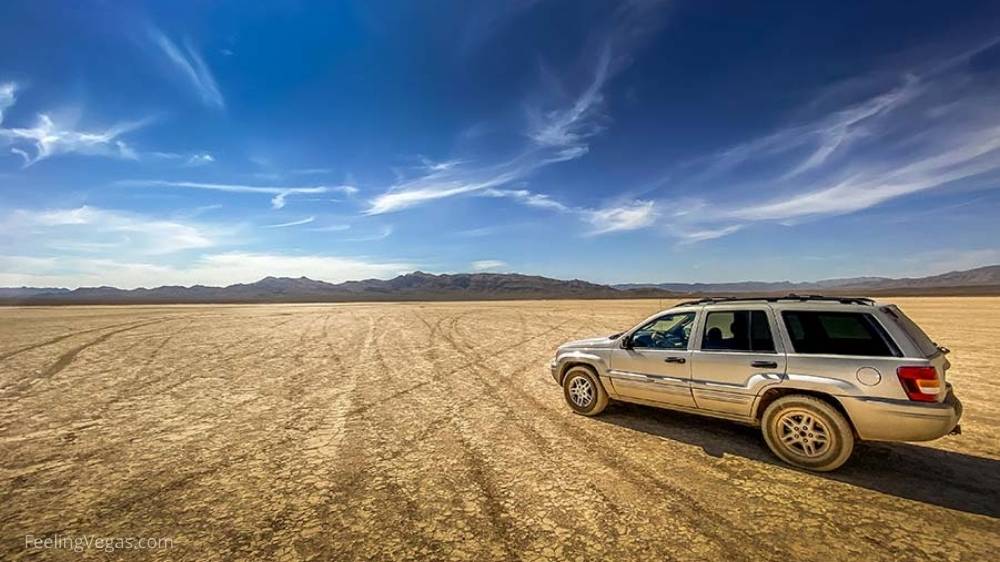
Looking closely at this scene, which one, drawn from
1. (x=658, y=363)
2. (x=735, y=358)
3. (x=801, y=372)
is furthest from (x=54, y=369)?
(x=801, y=372)

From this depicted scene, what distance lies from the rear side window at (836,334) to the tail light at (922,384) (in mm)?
245

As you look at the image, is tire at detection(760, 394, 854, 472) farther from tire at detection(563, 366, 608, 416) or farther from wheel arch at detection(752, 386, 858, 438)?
tire at detection(563, 366, 608, 416)

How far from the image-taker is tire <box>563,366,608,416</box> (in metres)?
6.82

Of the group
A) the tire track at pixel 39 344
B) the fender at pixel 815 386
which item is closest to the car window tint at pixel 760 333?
the fender at pixel 815 386

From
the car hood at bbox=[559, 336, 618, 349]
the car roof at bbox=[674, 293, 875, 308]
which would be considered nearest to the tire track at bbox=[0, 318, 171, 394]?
the car hood at bbox=[559, 336, 618, 349]

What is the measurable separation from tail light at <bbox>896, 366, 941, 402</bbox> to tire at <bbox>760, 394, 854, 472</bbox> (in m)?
0.67

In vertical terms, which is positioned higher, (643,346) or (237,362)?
(643,346)

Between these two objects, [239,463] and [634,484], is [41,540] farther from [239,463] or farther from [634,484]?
[634,484]

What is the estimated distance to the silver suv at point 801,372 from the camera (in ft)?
14.3

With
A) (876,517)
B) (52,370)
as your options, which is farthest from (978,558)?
(52,370)

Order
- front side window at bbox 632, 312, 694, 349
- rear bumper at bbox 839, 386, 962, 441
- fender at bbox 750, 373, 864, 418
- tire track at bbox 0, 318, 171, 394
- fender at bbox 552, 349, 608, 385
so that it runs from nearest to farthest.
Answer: rear bumper at bbox 839, 386, 962, 441 → fender at bbox 750, 373, 864, 418 → front side window at bbox 632, 312, 694, 349 → fender at bbox 552, 349, 608, 385 → tire track at bbox 0, 318, 171, 394

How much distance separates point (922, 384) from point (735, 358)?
1701 mm

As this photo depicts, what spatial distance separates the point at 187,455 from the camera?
17.9 feet

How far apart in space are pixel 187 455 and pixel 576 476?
197 inches
